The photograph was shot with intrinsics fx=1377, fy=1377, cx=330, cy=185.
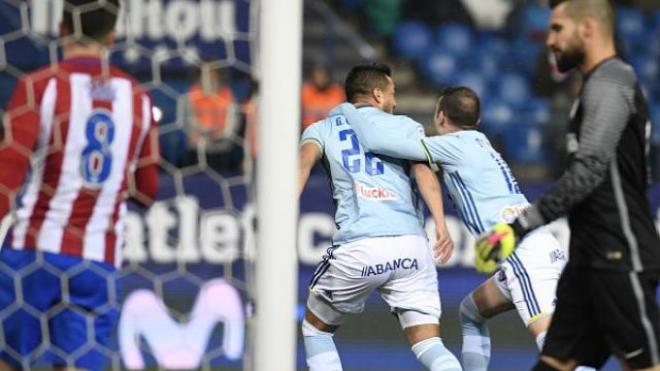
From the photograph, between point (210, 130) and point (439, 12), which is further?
point (439, 12)

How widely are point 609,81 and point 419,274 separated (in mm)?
1878

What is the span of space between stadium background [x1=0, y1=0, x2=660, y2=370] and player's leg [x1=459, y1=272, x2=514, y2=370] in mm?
1073

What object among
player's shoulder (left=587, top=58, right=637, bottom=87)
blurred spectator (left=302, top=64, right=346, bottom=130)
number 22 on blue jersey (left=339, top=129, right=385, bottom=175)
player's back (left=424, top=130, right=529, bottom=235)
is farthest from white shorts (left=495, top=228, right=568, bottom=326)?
blurred spectator (left=302, top=64, right=346, bottom=130)

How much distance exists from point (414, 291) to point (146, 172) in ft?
5.42

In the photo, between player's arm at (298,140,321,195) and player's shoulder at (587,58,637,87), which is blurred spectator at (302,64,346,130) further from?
player's shoulder at (587,58,637,87)

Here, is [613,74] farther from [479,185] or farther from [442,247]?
[479,185]

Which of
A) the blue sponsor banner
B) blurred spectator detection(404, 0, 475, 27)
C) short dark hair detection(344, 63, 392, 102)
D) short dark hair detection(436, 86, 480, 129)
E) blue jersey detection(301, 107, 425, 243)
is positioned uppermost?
blurred spectator detection(404, 0, 475, 27)

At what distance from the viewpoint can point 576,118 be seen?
4203 millimetres

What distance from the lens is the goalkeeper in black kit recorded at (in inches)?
159

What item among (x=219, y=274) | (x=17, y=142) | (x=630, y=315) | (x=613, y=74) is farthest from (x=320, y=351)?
(x=219, y=274)

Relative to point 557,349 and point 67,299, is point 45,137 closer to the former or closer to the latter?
point 67,299

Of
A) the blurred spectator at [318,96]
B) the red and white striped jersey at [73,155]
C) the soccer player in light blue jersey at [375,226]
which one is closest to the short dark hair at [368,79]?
the soccer player in light blue jersey at [375,226]

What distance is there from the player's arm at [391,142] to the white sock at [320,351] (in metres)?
0.84

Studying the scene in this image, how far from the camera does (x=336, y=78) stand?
38.0 feet
